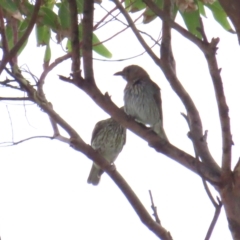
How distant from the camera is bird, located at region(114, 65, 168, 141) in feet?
22.8

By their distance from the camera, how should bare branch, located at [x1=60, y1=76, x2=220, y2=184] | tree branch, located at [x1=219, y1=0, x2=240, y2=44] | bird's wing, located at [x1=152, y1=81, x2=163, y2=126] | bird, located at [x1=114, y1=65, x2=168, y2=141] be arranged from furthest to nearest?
1. bird's wing, located at [x1=152, y1=81, x2=163, y2=126]
2. bird, located at [x1=114, y1=65, x2=168, y2=141]
3. bare branch, located at [x1=60, y1=76, x2=220, y2=184]
4. tree branch, located at [x1=219, y1=0, x2=240, y2=44]

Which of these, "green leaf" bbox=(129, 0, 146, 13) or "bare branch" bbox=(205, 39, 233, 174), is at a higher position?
"green leaf" bbox=(129, 0, 146, 13)

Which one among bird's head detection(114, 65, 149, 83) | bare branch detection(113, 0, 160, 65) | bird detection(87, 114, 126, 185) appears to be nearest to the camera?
bare branch detection(113, 0, 160, 65)

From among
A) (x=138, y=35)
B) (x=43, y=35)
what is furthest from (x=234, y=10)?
(x=43, y=35)

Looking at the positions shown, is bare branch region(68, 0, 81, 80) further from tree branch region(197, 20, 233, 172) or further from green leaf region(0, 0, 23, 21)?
tree branch region(197, 20, 233, 172)

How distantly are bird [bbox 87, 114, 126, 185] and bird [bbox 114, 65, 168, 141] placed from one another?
78.7 inches

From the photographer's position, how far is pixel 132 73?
763 centimetres

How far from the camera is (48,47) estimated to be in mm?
4059

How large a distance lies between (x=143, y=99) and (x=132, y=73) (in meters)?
0.65

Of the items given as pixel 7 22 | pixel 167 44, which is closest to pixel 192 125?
pixel 167 44

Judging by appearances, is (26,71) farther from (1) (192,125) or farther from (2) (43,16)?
(1) (192,125)

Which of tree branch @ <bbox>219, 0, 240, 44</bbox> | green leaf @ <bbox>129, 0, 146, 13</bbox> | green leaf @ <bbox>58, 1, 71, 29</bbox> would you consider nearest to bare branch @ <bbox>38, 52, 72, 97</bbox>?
green leaf @ <bbox>58, 1, 71, 29</bbox>

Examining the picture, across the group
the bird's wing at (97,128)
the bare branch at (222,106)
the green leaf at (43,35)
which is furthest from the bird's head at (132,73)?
the bare branch at (222,106)

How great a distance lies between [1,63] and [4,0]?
411 mm
